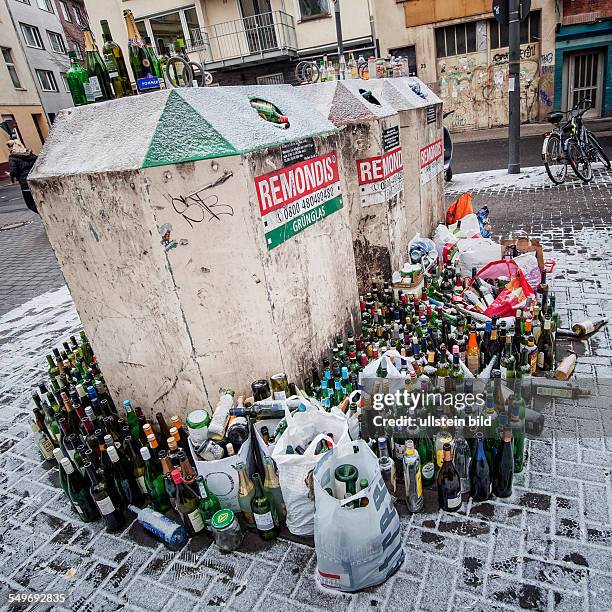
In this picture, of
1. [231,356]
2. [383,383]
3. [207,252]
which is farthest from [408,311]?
[207,252]

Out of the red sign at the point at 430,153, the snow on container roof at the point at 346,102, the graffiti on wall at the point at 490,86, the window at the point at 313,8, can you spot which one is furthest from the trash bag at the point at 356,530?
the window at the point at 313,8

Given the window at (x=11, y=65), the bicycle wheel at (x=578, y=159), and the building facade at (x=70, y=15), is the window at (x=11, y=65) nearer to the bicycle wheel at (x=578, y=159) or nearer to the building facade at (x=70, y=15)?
the building facade at (x=70, y=15)

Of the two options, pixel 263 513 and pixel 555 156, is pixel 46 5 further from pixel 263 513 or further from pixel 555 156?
pixel 263 513

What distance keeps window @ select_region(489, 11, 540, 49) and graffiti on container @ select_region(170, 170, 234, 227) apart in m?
18.4

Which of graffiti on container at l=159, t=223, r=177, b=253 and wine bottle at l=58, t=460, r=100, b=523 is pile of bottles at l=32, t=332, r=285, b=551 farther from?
graffiti on container at l=159, t=223, r=177, b=253

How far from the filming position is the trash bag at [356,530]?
2.28m

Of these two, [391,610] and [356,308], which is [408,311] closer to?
[356,308]

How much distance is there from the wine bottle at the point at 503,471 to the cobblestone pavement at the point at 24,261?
7.63 meters

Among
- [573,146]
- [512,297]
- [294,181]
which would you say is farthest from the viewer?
[573,146]

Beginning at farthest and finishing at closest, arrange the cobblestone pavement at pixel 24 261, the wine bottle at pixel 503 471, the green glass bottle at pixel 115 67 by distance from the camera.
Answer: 1. the cobblestone pavement at pixel 24 261
2. the green glass bottle at pixel 115 67
3. the wine bottle at pixel 503 471

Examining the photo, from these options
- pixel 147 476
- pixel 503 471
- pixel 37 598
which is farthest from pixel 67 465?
pixel 503 471

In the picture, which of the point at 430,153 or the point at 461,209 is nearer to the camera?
the point at 430,153

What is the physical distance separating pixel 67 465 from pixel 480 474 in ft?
8.85

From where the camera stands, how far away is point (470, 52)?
1791 centimetres
